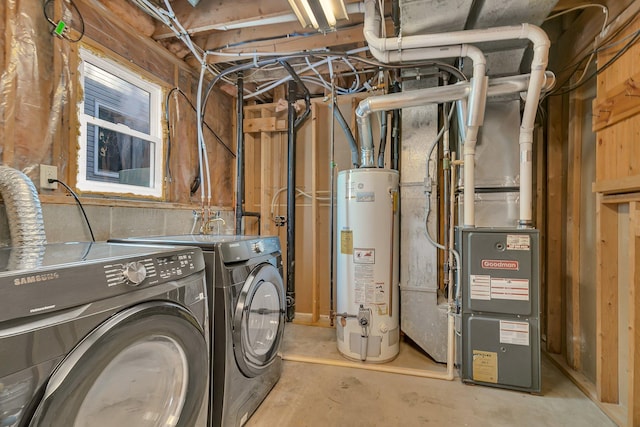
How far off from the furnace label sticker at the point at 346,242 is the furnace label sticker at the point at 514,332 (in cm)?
114

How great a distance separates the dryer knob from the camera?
0.91 meters

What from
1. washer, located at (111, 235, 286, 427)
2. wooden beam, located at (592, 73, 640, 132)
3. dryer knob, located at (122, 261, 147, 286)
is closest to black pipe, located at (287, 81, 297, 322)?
washer, located at (111, 235, 286, 427)

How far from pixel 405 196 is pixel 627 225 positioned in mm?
1312

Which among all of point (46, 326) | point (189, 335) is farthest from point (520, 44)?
point (46, 326)

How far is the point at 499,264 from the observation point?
196cm

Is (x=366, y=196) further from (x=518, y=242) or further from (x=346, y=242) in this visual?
(x=518, y=242)

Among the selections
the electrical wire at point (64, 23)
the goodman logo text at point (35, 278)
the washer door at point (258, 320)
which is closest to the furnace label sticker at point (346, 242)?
the washer door at point (258, 320)

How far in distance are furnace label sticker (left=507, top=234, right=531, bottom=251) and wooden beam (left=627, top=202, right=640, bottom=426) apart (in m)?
0.47

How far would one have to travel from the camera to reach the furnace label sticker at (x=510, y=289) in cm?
192

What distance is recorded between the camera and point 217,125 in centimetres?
305

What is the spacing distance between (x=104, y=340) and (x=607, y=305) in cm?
249

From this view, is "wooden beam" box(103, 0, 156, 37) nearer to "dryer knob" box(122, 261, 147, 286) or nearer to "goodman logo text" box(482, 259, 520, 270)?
"dryer knob" box(122, 261, 147, 286)

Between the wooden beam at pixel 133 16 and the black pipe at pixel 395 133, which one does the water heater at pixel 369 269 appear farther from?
the wooden beam at pixel 133 16

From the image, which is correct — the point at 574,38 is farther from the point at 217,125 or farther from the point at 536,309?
the point at 217,125
